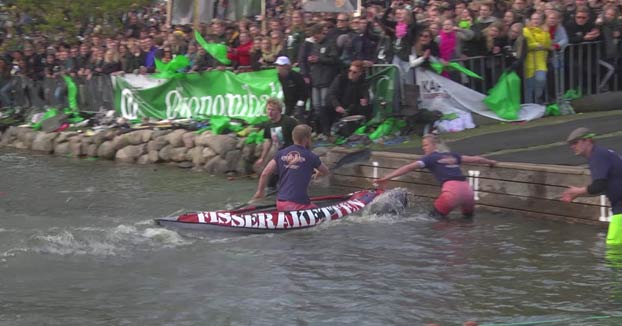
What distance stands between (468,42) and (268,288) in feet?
31.1

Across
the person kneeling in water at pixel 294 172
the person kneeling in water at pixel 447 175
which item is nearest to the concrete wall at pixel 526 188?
the person kneeling in water at pixel 447 175

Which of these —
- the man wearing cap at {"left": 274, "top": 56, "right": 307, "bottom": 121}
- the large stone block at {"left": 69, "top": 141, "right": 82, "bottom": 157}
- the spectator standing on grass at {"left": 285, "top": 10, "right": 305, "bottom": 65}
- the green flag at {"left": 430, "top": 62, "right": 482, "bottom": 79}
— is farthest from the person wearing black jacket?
the large stone block at {"left": 69, "top": 141, "right": 82, "bottom": 157}

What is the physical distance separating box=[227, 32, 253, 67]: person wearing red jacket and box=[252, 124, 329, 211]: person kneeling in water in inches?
305

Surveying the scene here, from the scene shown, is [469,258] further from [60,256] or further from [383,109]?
[383,109]

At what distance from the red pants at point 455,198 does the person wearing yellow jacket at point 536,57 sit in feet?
A: 17.3

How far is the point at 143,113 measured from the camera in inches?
906

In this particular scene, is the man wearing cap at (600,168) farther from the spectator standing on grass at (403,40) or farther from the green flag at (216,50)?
Result: the green flag at (216,50)

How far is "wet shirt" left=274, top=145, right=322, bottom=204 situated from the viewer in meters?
12.3

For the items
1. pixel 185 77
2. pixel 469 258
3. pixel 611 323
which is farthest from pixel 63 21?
pixel 611 323

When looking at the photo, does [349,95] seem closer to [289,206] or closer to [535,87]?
[535,87]

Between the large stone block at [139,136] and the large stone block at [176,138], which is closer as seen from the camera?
the large stone block at [176,138]

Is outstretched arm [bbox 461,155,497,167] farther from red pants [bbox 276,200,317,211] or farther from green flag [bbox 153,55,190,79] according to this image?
green flag [bbox 153,55,190,79]

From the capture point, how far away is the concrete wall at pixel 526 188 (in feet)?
39.3

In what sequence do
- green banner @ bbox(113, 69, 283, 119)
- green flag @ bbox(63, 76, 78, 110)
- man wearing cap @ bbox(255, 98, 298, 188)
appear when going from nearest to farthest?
man wearing cap @ bbox(255, 98, 298, 188) < green banner @ bbox(113, 69, 283, 119) < green flag @ bbox(63, 76, 78, 110)
